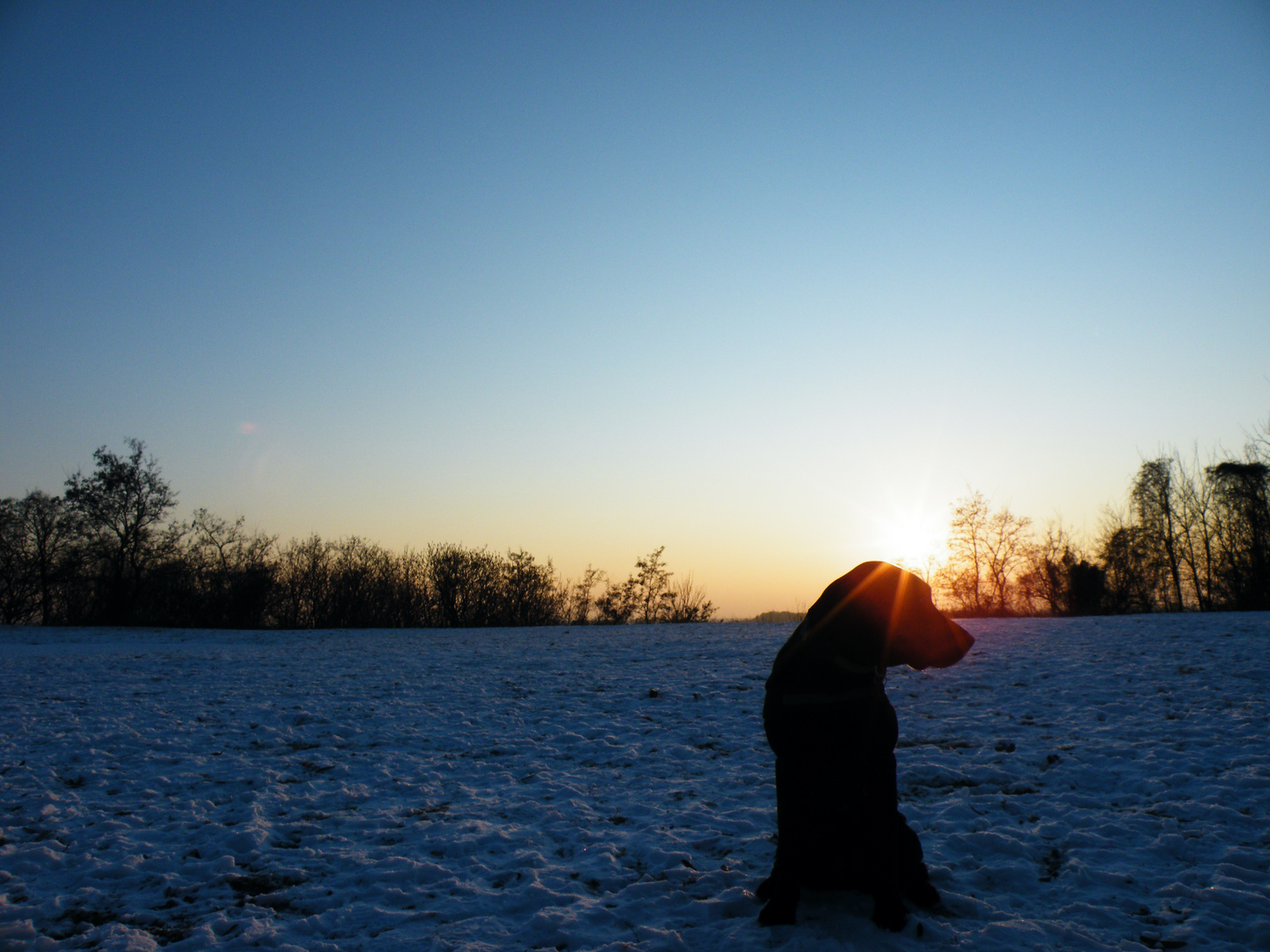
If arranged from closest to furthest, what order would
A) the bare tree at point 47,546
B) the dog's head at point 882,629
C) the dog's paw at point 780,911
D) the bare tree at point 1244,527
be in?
the dog's head at point 882,629, the dog's paw at point 780,911, the bare tree at point 1244,527, the bare tree at point 47,546

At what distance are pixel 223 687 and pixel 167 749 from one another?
412 cm

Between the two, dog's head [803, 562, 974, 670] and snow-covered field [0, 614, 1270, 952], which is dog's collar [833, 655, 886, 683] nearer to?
dog's head [803, 562, 974, 670]

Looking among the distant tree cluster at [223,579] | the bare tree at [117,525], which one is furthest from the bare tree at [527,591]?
the bare tree at [117,525]

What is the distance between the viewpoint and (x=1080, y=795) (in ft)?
16.9

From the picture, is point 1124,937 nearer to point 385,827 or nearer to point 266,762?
point 385,827

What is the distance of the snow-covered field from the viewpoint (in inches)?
139

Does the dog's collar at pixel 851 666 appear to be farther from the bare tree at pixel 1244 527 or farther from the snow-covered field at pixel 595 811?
the bare tree at pixel 1244 527

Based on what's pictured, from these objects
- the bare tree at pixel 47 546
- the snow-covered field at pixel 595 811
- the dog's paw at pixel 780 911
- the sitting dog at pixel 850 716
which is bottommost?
the snow-covered field at pixel 595 811

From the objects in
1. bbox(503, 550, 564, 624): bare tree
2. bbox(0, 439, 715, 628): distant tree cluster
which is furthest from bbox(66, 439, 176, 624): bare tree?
bbox(503, 550, 564, 624): bare tree

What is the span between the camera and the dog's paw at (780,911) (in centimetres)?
336

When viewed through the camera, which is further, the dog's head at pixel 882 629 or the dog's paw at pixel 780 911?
the dog's paw at pixel 780 911

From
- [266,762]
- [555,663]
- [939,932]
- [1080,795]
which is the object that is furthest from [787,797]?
[555,663]

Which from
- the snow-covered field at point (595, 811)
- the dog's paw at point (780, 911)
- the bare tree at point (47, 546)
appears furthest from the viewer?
the bare tree at point (47, 546)

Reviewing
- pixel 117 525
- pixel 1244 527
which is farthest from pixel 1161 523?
pixel 117 525
